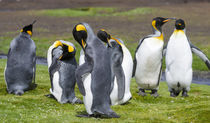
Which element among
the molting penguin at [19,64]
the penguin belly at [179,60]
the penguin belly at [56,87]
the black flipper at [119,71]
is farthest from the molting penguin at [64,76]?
the penguin belly at [179,60]

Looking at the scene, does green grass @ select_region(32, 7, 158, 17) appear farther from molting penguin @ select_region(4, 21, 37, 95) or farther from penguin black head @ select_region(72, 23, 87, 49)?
penguin black head @ select_region(72, 23, 87, 49)

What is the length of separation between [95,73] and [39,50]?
1910 cm

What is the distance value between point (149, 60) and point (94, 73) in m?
3.93

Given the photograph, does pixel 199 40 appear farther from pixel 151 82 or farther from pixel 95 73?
pixel 95 73

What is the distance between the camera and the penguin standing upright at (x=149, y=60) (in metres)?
11.6

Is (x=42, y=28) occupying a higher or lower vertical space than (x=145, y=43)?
lower

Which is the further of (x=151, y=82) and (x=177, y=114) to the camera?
(x=151, y=82)

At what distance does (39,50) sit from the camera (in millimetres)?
26641

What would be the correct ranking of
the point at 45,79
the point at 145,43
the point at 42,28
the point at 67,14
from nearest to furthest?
1. the point at 145,43
2. the point at 45,79
3. the point at 42,28
4. the point at 67,14

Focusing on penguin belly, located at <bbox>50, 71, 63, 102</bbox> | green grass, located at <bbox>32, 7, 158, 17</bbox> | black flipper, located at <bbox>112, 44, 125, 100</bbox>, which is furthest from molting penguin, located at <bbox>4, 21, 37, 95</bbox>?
green grass, located at <bbox>32, 7, 158, 17</bbox>

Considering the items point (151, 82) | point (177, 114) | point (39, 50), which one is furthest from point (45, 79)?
point (39, 50)

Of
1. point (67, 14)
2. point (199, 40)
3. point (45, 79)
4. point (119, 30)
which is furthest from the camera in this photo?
point (67, 14)

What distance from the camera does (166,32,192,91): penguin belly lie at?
1191 centimetres

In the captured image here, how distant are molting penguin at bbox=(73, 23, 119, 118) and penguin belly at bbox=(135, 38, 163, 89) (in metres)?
3.57
